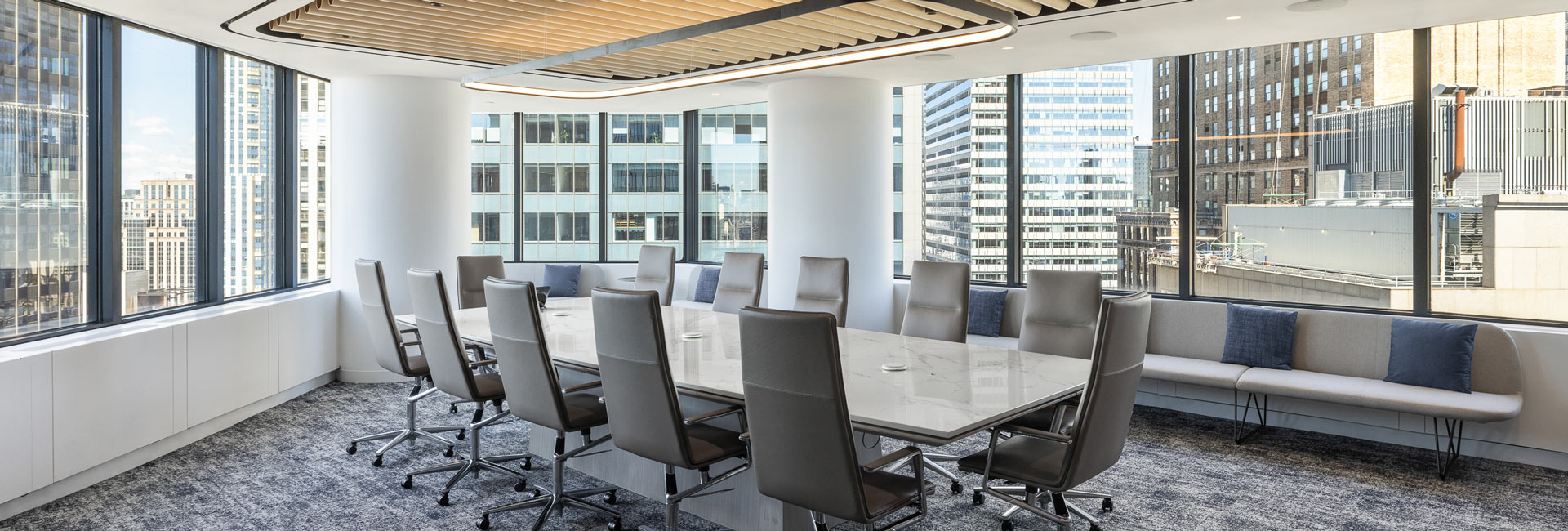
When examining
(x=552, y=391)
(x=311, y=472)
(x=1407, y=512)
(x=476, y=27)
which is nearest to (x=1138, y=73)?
(x=1407, y=512)

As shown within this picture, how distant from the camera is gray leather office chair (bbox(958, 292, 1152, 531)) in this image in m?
3.15

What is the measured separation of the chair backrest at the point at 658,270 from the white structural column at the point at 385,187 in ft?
6.61

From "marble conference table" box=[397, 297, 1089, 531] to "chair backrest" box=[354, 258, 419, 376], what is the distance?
40 centimetres

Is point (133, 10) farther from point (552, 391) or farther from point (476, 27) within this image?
point (552, 391)

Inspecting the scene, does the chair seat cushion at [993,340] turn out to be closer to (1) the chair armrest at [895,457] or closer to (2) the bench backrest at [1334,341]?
(2) the bench backrest at [1334,341]

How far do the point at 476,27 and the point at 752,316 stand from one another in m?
3.86

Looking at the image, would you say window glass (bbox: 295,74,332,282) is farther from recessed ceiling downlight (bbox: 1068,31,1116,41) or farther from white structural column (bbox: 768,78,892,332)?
recessed ceiling downlight (bbox: 1068,31,1116,41)

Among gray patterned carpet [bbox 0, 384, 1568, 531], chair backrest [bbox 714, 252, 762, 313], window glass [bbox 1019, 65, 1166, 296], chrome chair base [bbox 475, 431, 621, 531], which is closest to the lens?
chrome chair base [bbox 475, 431, 621, 531]

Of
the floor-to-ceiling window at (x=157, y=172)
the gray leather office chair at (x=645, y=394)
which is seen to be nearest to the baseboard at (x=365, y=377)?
the floor-to-ceiling window at (x=157, y=172)

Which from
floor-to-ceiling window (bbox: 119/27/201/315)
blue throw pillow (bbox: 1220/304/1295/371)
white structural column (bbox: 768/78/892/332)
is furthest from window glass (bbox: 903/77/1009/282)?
floor-to-ceiling window (bbox: 119/27/201/315)

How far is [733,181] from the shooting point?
10078 millimetres

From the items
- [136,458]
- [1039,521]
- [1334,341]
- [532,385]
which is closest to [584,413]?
[532,385]

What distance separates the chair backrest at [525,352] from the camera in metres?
3.83

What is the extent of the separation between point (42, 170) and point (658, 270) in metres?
3.80
